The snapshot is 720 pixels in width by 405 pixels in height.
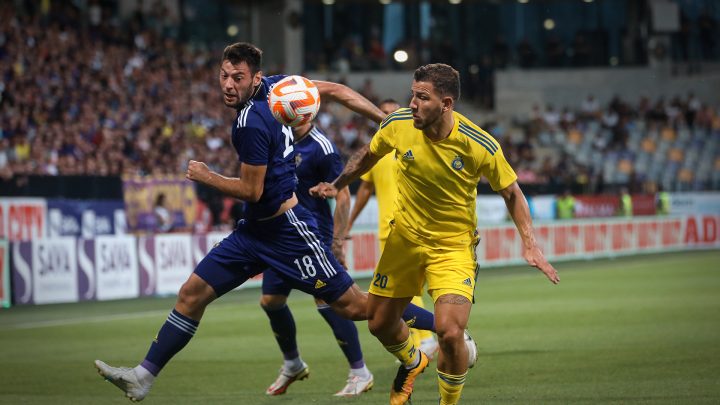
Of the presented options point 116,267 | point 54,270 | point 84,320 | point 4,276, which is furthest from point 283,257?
point 116,267

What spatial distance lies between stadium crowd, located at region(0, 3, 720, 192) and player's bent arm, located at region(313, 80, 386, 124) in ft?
Result: 46.5

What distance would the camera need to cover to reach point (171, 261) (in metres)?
21.2

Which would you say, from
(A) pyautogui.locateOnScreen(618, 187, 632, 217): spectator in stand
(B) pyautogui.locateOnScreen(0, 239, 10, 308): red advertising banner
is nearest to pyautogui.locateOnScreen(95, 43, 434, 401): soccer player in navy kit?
(B) pyautogui.locateOnScreen(0, 239, 10, 308): red advertising banner

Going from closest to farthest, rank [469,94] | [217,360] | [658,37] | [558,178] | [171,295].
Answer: [217,360] < [171,295] < [558,178] < [469,94] < [658,37]

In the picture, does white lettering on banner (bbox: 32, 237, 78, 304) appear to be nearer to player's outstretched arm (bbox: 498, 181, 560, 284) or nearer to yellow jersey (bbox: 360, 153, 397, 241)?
yellow jersey (bbox: 360, 153, 397, 241)

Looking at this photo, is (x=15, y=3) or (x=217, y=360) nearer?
(x=217, y=360)

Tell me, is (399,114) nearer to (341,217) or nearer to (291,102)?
(291,102)

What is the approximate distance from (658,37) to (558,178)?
46.7 feet

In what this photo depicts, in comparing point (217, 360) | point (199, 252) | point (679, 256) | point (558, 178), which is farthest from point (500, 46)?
point (217, 360)

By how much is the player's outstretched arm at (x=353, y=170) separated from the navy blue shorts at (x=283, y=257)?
1.04 feet

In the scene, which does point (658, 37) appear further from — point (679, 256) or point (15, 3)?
point (15, 3)

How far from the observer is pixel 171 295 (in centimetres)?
2111

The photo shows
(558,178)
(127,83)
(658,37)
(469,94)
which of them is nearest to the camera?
(127,83)

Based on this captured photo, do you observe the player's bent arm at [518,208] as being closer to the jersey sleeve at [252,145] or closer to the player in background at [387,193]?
the jersey sleeve at [252,145]
